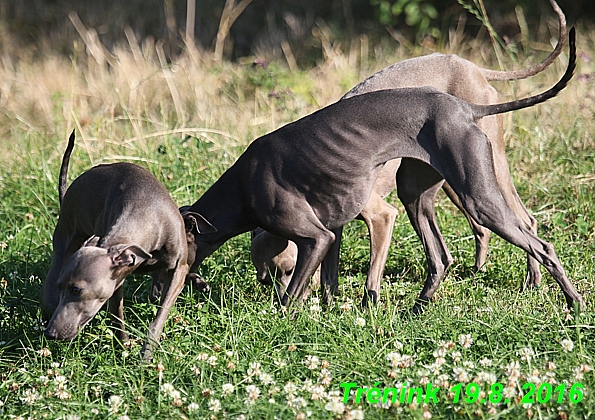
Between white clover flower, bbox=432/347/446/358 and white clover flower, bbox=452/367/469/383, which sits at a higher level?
white clover flower, bbox=452/367/469/383

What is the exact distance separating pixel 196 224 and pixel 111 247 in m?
0.77

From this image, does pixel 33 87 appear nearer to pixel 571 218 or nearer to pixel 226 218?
pixel 226 218

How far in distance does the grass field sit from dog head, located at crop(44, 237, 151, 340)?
25 centimetres

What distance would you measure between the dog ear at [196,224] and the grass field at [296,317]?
41 cm

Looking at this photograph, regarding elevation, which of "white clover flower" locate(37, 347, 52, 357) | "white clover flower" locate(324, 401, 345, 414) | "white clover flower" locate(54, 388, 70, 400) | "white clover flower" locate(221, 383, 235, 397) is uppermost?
"white clover flower" locate(324, 401, 345, 414)

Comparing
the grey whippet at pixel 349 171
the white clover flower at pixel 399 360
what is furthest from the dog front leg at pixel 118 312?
the white clover flower at pixel 399 360

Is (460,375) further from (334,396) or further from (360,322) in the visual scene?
(360,322)

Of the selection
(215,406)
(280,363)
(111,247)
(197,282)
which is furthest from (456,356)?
(197,282)

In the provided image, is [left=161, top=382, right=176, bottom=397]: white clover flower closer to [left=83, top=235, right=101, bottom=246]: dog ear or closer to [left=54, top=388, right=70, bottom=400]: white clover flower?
[left=54, top=388, right=70, bottom=400]: white clover flower

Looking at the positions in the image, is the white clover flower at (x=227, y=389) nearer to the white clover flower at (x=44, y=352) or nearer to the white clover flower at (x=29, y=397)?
the white clover flower at (x=29, y=397)

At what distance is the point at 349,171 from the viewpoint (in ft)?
15.0

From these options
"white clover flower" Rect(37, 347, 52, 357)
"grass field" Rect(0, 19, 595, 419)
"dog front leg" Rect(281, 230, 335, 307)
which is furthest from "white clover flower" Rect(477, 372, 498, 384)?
"white clover flower" Rect(37, 347, 52, 357)

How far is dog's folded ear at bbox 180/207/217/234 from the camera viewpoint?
14.9ft

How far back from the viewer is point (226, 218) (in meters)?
4.78
